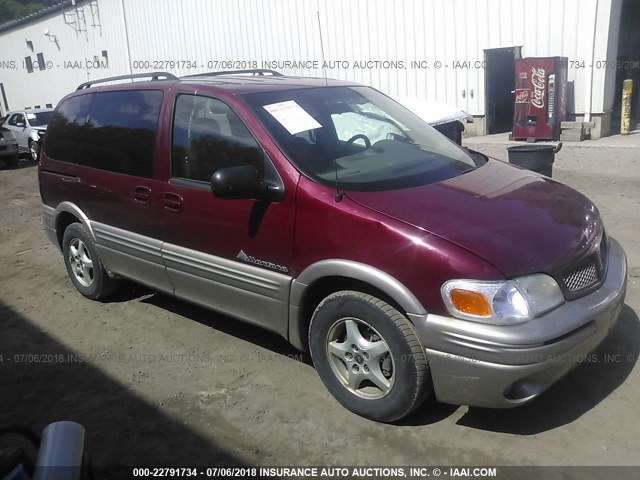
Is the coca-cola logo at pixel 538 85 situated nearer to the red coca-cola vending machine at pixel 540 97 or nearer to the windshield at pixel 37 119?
the red coca-cola vending machine at pixel 540 97

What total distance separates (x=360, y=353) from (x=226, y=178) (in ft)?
3.85

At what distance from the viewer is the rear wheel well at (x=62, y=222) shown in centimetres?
504

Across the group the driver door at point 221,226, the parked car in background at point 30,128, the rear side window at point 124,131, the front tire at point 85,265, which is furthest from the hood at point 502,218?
the parked car in background at point 30,128

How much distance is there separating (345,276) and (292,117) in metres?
1.09

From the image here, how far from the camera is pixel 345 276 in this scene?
118 inches

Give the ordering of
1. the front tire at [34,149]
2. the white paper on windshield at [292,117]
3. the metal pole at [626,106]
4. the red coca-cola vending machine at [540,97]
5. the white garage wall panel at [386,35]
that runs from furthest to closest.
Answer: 1. the front tire at [34,149]
2. the metal pole at [626,106]
3. the white garage wall panel at [386,35]
4. the red coca-cola vending machine at [540,97]
5. the white paper on windshield at [292,117]

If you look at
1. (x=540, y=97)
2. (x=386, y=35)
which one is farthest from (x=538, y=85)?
(x=386, y=35)

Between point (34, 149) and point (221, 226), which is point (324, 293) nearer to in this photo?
point (221, 226)

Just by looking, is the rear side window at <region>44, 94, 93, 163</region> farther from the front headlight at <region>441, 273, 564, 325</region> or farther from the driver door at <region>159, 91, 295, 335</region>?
the front headlight at <region>441, 273, 564, 325</region>

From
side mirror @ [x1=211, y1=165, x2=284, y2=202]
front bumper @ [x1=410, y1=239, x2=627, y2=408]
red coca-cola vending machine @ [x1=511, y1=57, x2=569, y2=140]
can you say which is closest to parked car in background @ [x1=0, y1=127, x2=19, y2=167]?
red coca-cola vending machine @ [x1=511, y1=57, x2=569, y2=140]

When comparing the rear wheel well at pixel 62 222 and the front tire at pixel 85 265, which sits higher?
the rear wheel well at pixel 62 222

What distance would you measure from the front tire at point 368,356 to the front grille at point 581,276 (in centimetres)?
79

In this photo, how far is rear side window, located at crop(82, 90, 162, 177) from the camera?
404 centimetres

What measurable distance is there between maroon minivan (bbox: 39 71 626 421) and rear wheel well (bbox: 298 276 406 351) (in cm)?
1
